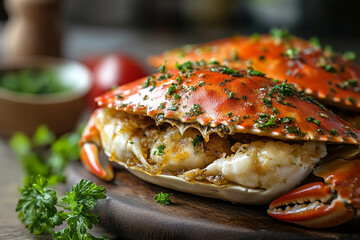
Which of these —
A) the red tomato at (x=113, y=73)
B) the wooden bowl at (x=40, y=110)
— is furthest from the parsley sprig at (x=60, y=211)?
the red tomato at (x=113, y=73)

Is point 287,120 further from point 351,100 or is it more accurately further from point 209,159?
point 351,100

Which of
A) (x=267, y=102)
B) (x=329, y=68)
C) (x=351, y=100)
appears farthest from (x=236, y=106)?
(x=329, y=68)

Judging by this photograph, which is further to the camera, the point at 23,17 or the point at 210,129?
the point at 23,17

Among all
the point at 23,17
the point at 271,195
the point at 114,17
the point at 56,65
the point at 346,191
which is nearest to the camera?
the point at 346,191

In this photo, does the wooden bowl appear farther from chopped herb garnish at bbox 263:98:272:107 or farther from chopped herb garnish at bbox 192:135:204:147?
chopped herb garnish at bbox 263:98:272:107

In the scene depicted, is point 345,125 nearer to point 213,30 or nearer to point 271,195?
point 271,195

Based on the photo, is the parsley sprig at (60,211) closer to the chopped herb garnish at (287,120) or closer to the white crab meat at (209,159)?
the white crab meat at (209,159)

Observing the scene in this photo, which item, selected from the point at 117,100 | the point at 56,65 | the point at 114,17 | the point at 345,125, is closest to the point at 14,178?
the point at 117,100
